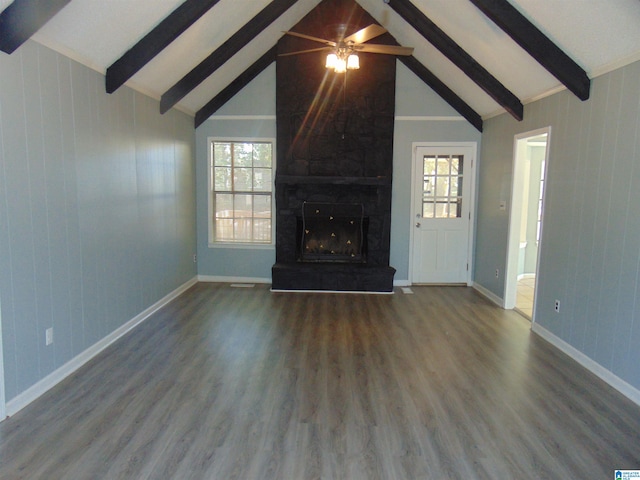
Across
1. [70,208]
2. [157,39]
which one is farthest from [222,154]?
[70,208]

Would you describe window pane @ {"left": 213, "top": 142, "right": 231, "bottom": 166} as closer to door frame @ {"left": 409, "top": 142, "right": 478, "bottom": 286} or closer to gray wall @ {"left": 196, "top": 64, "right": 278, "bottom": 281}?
gray wall @ {"left": 196, "top": 64, "right": 278, "bottom": 281}

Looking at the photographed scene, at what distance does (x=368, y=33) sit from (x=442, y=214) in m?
3.36

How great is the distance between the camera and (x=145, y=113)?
4.54 metres

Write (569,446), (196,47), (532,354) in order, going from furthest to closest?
(196,47) < (532,354) < (569,446)

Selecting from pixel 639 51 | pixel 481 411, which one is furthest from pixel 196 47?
pixel 481 411

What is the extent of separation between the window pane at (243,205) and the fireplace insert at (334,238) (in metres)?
0.83

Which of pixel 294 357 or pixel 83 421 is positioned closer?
pixel 83 421

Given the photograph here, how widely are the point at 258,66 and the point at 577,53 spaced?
4022 mm

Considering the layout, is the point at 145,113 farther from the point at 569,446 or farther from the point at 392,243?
the point at 569,446

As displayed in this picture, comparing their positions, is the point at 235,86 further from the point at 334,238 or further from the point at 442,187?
the point at 442,187

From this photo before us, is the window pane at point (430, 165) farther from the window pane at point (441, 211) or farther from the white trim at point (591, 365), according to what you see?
the white trim at point (591, 365)

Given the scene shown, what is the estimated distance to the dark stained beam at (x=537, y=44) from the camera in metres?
3.51

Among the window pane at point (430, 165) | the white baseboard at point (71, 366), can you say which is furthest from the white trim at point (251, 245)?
the window pane at point (430, 165)

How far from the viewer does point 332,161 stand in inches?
240
